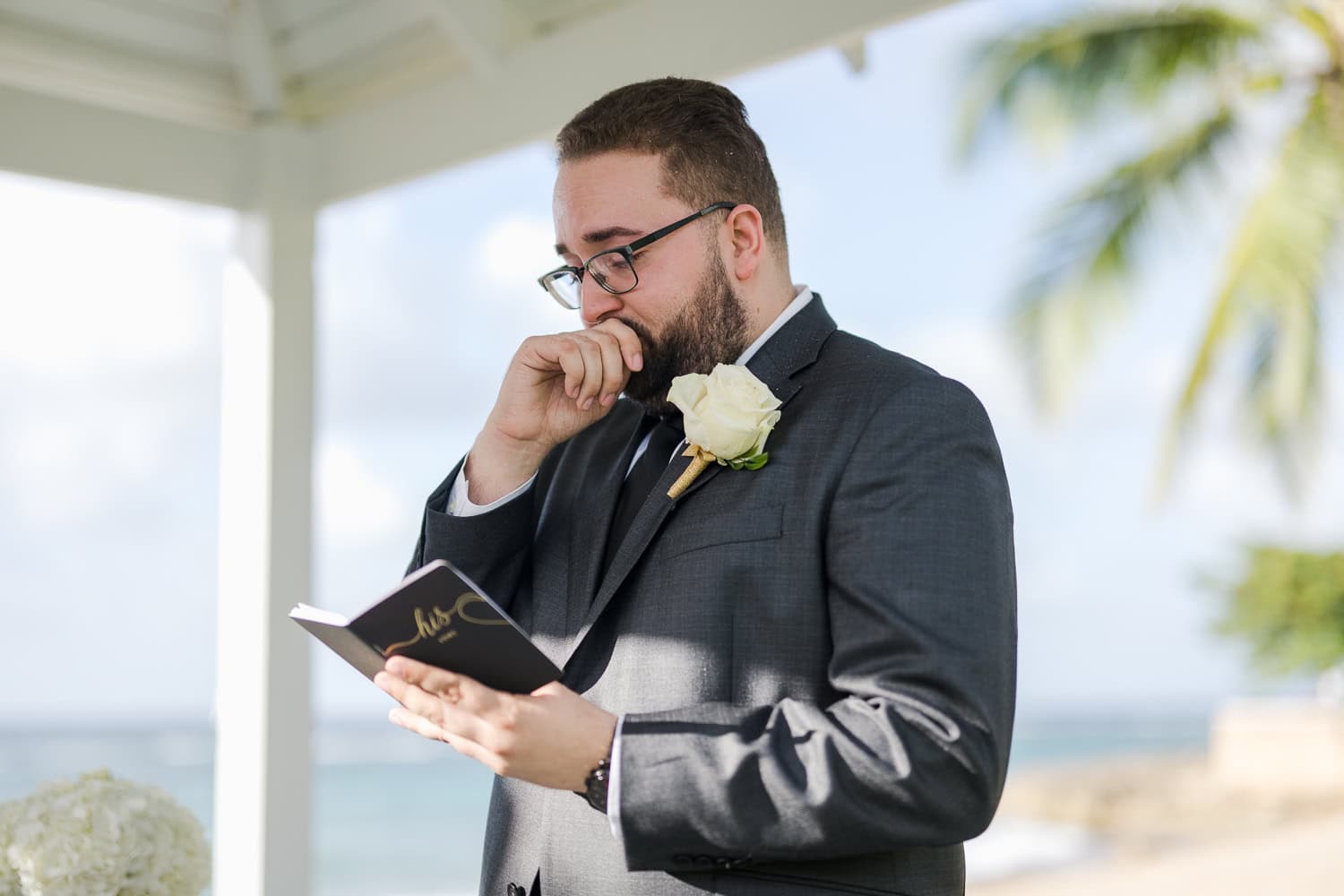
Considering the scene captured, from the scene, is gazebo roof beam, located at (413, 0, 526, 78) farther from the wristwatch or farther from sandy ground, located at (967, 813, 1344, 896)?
sandy ground, located at (967, 813, 1344, 896)

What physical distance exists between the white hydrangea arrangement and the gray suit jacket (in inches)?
24.5

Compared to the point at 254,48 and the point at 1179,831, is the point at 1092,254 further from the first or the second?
the point at 1179,831

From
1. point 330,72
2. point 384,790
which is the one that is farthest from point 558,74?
point 384,790

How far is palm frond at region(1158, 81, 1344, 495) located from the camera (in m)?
8.53

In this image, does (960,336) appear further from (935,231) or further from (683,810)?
(683,810)

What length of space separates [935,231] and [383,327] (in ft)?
46.6

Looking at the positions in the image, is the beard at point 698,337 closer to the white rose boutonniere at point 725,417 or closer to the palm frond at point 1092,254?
the white rose boutonniere at point 725,417

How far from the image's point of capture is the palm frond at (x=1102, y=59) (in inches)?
367

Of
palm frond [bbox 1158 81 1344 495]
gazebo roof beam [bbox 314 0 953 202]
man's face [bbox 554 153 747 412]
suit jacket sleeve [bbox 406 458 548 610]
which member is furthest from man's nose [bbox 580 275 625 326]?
palm frond [bbox 1158 81 1344 495]

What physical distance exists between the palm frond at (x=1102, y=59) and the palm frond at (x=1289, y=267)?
830mm

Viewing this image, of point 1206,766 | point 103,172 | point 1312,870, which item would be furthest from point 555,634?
point 1206,766

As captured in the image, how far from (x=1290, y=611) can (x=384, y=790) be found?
17.2 m

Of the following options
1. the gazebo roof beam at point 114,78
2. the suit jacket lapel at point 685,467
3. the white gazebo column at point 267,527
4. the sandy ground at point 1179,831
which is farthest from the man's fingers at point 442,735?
the sandy ground at point 1179,831

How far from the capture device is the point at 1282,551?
1496 cm
